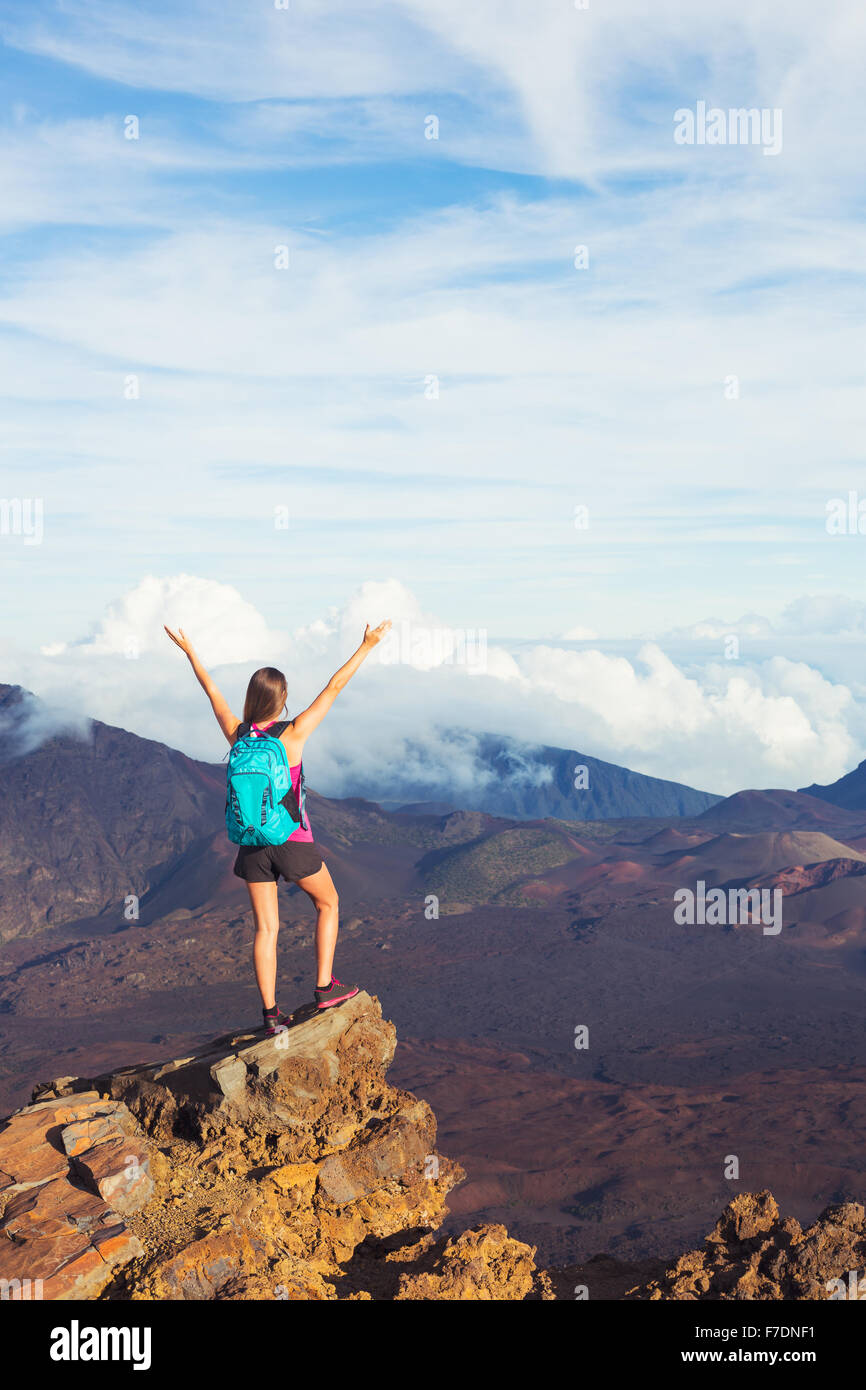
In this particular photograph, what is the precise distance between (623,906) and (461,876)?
43.0 feet

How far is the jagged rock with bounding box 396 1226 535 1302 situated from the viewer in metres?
5.74

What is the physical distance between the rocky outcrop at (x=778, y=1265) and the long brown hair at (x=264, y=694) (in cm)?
427

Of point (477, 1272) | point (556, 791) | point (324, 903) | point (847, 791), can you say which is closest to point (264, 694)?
point (324, 903)

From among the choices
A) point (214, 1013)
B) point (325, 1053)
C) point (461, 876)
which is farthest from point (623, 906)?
point (325, 1053)

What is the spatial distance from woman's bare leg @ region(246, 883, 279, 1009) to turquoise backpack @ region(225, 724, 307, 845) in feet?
1.57

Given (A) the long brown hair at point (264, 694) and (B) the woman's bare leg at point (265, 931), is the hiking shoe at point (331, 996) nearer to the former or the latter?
(B) the woman's bare leg at point (265, 931)

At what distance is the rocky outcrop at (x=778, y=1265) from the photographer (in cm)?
588

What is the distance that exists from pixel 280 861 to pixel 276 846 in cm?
10

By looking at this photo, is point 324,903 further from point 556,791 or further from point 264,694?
point 556,791

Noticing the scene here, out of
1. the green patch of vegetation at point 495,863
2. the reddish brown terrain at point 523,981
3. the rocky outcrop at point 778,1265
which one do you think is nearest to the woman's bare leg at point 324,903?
the rocky outcrop at point 778,1265

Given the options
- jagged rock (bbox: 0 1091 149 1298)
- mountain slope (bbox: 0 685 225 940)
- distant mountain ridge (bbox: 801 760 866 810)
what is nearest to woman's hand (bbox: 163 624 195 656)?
jagged rock (bbox: 0 1091 149 1298)

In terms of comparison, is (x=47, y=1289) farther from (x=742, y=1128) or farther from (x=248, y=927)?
(x=248, y=927)

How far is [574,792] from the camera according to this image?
147 meters
